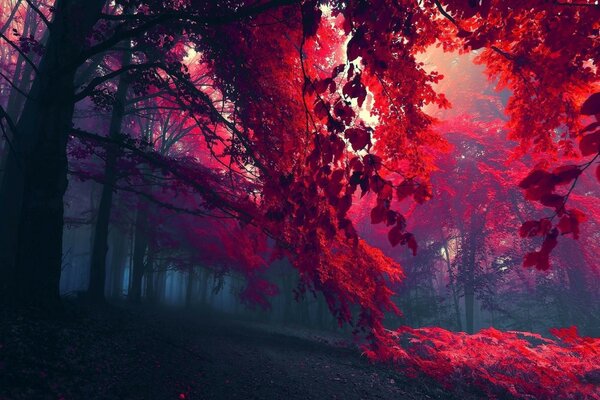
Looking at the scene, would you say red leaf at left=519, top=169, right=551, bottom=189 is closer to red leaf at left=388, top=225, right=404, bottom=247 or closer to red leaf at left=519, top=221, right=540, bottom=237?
red leaf at left=519, top=221, right=540, bottom=237

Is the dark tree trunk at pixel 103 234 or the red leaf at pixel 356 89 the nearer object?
the red leaf at pixel 356 89

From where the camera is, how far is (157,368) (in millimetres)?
5348

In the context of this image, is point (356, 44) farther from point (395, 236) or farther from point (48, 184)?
point (48, 184)

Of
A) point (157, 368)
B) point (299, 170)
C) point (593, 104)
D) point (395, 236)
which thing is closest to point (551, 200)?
point (593, 104)

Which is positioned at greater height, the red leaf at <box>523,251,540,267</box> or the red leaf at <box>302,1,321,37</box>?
the red leaf at <box>302,1,321,37</box>

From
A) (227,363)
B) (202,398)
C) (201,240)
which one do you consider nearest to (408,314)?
(201,240)

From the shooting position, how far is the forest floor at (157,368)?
3.99 m

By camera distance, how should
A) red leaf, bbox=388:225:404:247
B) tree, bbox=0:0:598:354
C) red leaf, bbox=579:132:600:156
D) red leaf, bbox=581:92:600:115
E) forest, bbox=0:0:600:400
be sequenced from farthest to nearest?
1. tree, bbox=0:0:598:354
2. forest, bbox=0:0:600:400
3. red leaf, bbox=388:225:404:247
4. red leaf, bbox=579:132:600:156
5. red leaf, bbox=581:92:600:115

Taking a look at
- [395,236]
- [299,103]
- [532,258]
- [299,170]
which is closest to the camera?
[532,258]

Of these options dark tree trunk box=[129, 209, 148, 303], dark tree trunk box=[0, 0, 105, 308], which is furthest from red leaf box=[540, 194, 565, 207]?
dark tree trunk box=[129, 209, 148, 303]

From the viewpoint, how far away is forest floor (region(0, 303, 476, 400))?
399 centimetres

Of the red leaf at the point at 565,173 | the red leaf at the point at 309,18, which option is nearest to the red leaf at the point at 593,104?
the red leaf at the point at 565,173

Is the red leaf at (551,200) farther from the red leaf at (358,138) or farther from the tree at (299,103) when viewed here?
the tree at (299,103)

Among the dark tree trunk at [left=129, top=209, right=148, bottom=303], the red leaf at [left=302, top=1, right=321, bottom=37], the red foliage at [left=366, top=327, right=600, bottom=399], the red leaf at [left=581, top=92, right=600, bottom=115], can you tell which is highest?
the red leaf at [left=302, top=1, right=321, bottom=37]
